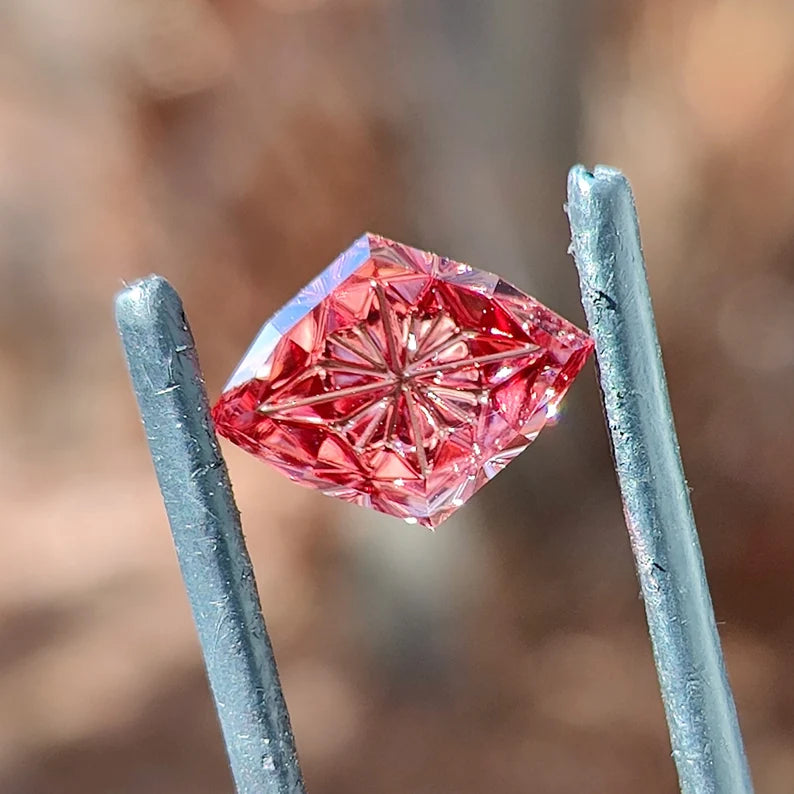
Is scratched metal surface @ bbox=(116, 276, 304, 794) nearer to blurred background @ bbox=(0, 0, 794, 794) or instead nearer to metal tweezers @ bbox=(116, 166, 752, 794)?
metal tweezers @ bbox=(116, 166, 752, 794)

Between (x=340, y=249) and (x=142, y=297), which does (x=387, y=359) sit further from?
(x=340, y=249)

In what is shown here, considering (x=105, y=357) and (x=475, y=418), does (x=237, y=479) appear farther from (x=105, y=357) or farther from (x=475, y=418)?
(x=475, y=418)

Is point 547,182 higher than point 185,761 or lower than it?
higher

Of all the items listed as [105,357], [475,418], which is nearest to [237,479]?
[105,357]

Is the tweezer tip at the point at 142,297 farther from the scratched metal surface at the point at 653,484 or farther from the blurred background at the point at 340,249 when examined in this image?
the blurred background at the point at 340,249

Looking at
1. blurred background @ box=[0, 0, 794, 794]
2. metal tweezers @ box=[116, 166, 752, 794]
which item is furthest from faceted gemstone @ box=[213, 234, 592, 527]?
blurred background @ box=[0, 0, 794, 794]
